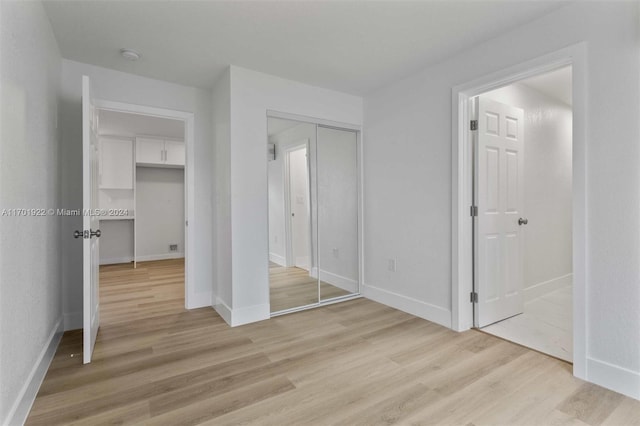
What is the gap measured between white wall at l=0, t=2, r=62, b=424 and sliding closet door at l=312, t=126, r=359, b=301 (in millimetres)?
2291

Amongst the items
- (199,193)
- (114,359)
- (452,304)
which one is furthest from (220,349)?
(452,304)

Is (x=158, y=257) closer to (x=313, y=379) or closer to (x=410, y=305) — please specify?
(x=410, y=305)

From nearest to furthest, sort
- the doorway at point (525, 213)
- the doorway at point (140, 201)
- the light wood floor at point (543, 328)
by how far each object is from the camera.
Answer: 1. the light wood floor at point (543, 328)
2. the doorway at point (525, 213)
3. the doorway at point (140, 201)

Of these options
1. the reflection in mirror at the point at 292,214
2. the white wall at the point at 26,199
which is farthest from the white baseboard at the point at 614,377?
the white wall at the point at 26,199

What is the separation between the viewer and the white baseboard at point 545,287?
3.46 m

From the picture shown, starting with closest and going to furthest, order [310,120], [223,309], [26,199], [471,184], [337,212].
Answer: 1. [26,199]
2. [471,184]
3. [223,309]
4. [310,120]
5. [337,212]

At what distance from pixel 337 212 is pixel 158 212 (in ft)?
14.8

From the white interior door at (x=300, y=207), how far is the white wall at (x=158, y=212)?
4.16 m

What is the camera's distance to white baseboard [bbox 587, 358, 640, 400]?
68.9 inches

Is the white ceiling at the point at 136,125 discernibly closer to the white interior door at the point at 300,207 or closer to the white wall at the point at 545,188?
the white interior door at the point at 300,207

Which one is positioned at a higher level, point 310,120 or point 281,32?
point 281,32

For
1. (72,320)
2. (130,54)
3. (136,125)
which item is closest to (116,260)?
(136,125)

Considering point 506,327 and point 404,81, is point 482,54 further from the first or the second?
point 506,327

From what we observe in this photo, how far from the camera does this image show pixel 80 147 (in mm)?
2857
